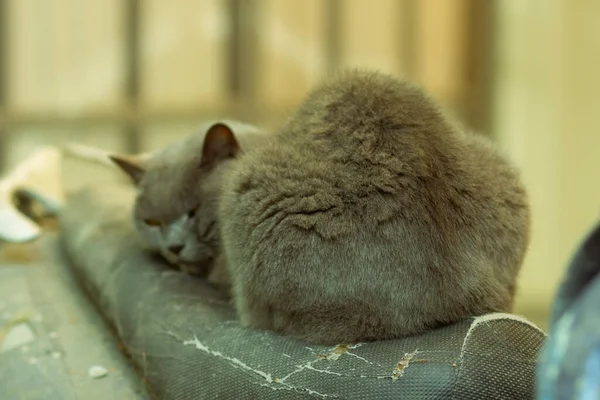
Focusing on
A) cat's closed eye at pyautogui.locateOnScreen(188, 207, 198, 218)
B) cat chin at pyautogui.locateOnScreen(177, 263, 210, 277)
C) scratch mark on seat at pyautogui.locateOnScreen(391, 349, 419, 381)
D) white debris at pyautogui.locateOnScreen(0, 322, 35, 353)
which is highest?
cat's closed eye at pyautogui.locateOnScreen(188, 207, 198, 218)

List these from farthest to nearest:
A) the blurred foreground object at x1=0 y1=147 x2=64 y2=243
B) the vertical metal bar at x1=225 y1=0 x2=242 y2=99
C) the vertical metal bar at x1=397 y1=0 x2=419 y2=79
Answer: the vertical metal bar at x1=397 y1=0 x2=419 y2=79 → the vertical metal bar at x1=225 y1=0 x2=242 y2=99 → the blurred foreground object at x1=0 y1=147 x2=64 y2=243

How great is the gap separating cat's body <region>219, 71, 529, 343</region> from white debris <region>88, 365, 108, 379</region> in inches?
11.1

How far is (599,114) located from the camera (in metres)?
3.22

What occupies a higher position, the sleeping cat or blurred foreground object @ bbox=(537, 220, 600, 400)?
blurred foreground object @ bbox=(537, 220, 600, 400)

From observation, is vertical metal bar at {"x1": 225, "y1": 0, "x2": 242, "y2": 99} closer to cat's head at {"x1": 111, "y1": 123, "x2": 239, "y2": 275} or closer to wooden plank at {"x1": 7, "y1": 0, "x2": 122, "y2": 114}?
wooden plank at {"x1": 7, "y1": 0, "x2": 122, "y2": 114}

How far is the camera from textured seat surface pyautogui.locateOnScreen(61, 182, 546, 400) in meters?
0.78

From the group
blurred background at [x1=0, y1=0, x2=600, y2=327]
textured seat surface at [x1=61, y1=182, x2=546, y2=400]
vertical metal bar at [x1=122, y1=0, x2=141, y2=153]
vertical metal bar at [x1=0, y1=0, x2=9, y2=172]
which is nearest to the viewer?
textured seat surface at [x1=61, y1=182, x2=546, y2=400]

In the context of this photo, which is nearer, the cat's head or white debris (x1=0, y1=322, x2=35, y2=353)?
white debris (x1=0, y1=322, x2=35, y2=353)

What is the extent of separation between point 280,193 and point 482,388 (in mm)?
379

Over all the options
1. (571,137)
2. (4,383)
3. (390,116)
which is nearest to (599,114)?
(571,137)

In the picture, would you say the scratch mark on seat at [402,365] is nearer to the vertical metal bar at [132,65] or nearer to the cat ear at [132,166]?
the cat ear at [132,166]

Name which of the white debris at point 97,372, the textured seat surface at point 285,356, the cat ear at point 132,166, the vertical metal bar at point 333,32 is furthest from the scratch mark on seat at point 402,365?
the vertical metal bar at point 333,32

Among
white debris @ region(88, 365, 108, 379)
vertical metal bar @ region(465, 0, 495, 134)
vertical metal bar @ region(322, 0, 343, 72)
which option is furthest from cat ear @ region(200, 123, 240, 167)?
vertical metal bar @ region(465, 0, 495, 134)

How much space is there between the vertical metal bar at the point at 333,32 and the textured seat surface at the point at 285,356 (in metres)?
2.54
